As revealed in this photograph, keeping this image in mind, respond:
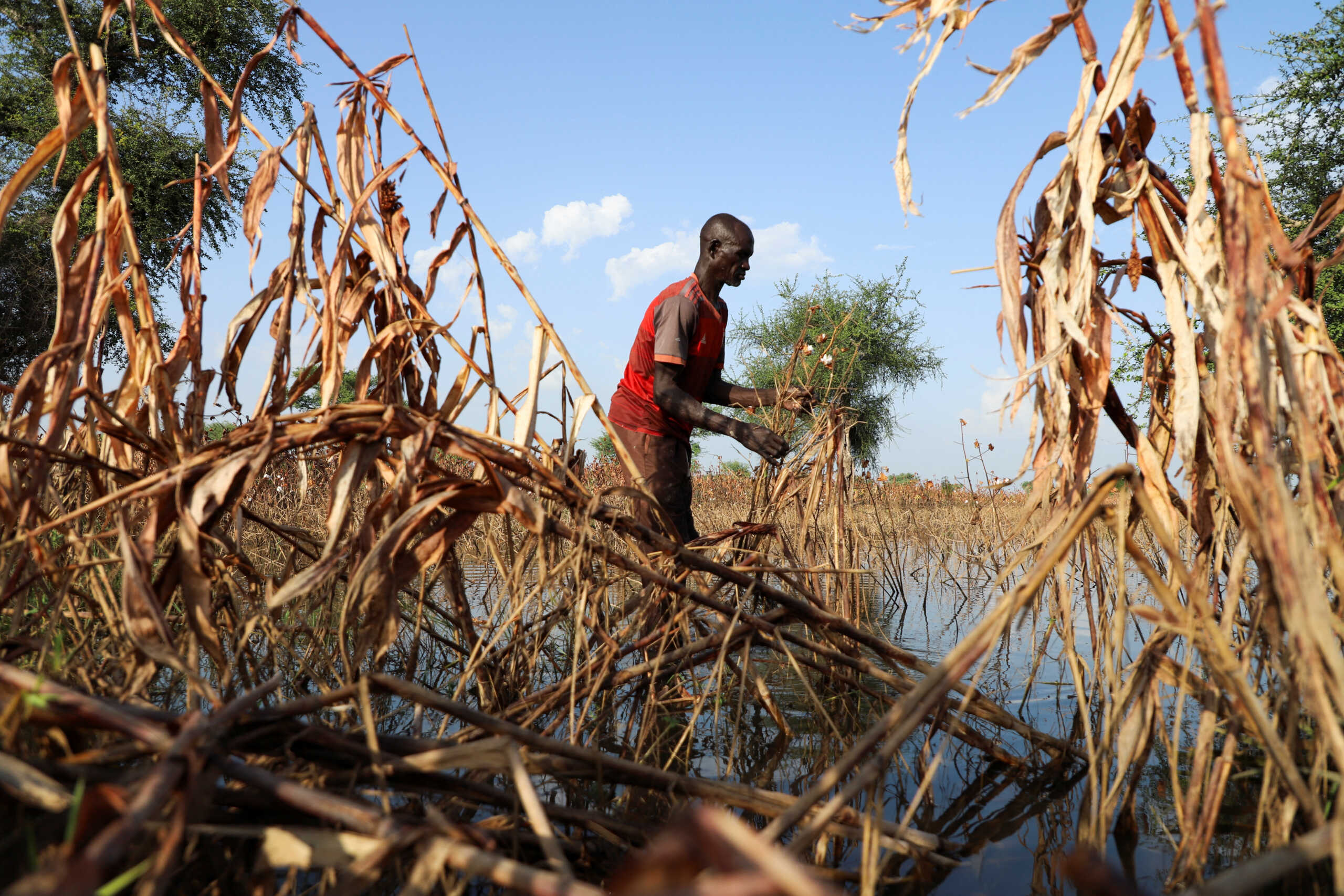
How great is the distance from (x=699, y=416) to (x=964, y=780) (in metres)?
1.63

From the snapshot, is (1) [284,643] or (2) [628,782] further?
(1) [284,643]

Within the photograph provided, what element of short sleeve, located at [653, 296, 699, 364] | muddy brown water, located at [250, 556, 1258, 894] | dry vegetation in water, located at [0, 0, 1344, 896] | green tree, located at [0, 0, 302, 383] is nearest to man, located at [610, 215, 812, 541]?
short sleeve, located at [653, 296, 699, 364]

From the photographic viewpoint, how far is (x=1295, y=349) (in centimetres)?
117

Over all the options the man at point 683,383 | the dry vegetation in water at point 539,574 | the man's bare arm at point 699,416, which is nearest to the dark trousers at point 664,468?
the man at point 683,383

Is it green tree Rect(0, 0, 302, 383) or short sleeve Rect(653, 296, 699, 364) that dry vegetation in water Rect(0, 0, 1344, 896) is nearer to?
short sleeve Rect(653, 296, 699, 364)

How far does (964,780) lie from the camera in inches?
81.5

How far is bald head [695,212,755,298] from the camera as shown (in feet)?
11.8

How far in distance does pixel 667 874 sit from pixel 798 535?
2.68 metres

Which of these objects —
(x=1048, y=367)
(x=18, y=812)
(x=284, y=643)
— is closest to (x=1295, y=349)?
(x=1048, y=367)

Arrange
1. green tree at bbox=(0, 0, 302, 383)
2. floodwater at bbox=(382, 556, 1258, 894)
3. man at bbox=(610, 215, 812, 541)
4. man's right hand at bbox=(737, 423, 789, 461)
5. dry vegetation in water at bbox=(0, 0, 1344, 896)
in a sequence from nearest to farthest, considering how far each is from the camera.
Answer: dry vegetation in water at bbox=(0, 0, 1344, 896), floodwater at bbox=(382, 556, 1258, 894), man's right hand at bbox=(737, 423, 789, 461), man at bbox=(610, 215, 812, 541), green tree at bbox=(0, 0, 302, 383)

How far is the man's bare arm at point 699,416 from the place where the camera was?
319cm

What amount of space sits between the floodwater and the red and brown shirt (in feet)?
3.55

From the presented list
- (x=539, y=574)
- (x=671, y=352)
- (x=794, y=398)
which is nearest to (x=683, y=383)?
(x=671, y=352)

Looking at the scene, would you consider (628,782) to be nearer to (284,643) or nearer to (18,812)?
(18,812)
